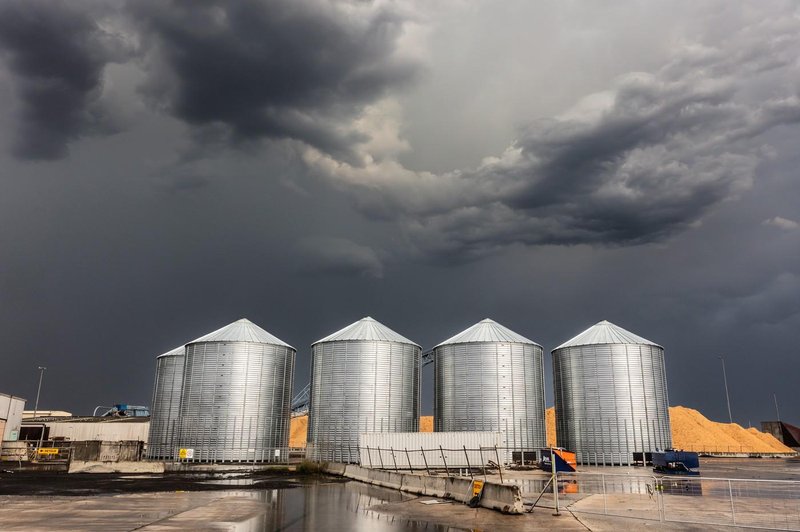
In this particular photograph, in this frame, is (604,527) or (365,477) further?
(365,477)

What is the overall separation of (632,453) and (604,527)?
137 feet

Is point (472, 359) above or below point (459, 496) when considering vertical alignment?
above

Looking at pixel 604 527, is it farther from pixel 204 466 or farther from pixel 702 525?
pixel 204 466

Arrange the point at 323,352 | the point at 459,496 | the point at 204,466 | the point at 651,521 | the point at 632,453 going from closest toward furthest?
1. the point at 651,521
2. the point at 459,496
3. the point at 204,466
4. the point at 632,453
5. the point at 323,352

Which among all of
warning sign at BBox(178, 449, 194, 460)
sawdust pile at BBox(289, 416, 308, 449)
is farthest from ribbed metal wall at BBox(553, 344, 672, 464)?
sawdust pile at BBox(289, 416, 308, 449)

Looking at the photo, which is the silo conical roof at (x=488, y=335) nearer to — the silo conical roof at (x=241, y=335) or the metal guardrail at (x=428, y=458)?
the metal guardrail at (x=428, y=458)

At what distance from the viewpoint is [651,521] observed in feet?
55.9

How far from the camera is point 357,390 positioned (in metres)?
53.2

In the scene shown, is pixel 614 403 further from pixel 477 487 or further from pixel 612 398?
pixel 477 487

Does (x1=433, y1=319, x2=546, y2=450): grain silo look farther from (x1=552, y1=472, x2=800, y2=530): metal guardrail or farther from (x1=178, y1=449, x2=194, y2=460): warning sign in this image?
(x1=178, y1=449, x2=194, y2=460): warning sign

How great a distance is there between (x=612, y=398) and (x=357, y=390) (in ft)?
82.7

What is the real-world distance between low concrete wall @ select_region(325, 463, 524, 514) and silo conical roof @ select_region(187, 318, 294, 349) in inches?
957

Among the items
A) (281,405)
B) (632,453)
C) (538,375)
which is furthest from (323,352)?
(632,453)

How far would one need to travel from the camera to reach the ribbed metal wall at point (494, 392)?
174 feet
